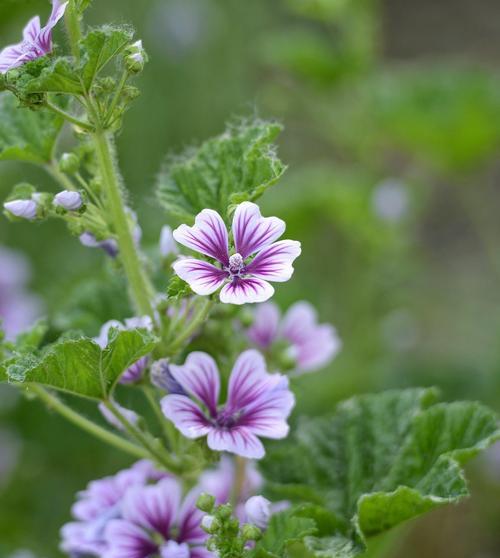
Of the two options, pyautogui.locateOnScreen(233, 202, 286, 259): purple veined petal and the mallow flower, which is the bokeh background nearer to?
the mallow flower

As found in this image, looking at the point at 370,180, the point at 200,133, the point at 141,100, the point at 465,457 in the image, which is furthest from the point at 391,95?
the point at 465,457

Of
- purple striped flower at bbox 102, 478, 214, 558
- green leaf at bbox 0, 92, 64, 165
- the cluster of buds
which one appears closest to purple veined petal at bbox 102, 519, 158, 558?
purple striped flower at bbox 102, 478, 214, 558

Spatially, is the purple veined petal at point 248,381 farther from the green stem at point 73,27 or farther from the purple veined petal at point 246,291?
the green stem at point 73,27

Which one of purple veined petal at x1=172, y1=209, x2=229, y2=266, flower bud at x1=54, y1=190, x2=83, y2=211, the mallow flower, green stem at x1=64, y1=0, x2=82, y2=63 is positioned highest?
green stem at x1=64, y1=0, x2=82, y2=63

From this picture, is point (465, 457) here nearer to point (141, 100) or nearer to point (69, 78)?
point (69, 78)

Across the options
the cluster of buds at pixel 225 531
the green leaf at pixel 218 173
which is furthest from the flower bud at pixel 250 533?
the green leaf at pixel 218 173

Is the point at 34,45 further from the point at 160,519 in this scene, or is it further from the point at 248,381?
the point at 160,519
